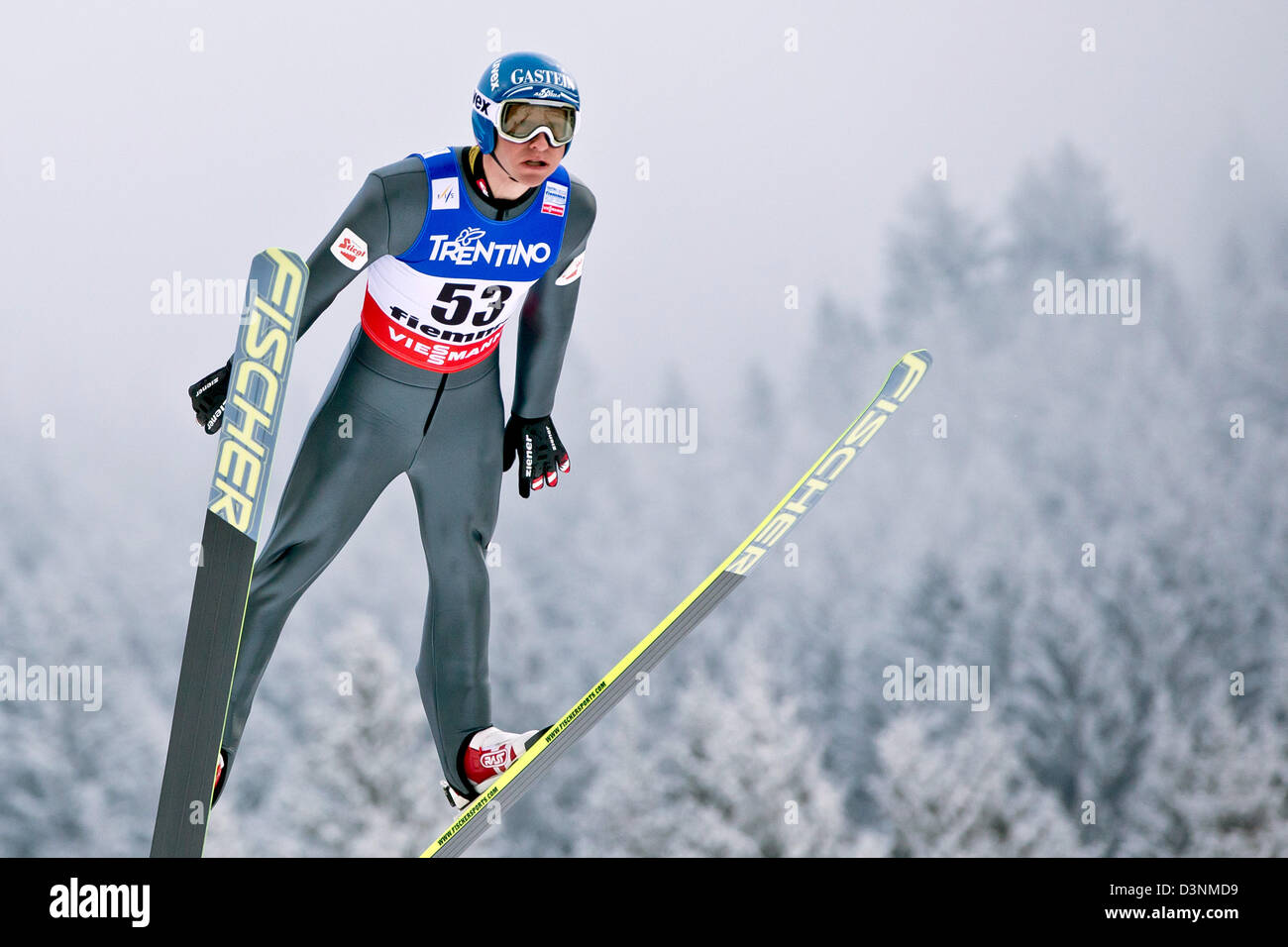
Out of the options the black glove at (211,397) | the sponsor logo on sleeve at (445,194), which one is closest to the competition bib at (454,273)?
the sponsor logo on sleeve at (445,194)

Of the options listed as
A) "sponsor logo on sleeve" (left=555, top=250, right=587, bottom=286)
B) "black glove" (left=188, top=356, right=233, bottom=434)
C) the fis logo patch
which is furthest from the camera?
"sponsor logo on sleeve" (left=555, top=250, right=587, bottom=286)

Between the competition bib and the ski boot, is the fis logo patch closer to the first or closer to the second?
the competition bib

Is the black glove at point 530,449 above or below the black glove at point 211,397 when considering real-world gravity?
below

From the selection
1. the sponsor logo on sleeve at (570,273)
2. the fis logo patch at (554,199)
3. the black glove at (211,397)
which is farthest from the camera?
the sponsor logo on sleeve at (570,273)

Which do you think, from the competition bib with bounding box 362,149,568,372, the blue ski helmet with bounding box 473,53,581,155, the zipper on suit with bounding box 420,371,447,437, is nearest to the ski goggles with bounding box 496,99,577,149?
the blue ski helmet with bounding box 473,53,581,155

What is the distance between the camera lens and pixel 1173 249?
866 centimetres

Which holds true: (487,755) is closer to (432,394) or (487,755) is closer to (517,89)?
(432,394)

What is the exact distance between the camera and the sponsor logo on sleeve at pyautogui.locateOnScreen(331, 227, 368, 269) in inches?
96.7

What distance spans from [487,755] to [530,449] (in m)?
0.66

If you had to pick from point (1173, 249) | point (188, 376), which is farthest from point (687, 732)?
point (1173, 249)

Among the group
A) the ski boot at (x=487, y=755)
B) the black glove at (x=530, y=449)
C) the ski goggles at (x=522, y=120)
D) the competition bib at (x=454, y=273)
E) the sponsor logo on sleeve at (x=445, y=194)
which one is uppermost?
the ski goggles at (x=522, y=120)

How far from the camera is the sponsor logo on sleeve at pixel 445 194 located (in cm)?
250

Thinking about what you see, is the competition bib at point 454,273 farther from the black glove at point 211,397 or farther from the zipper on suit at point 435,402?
the black glove at point 211,397
